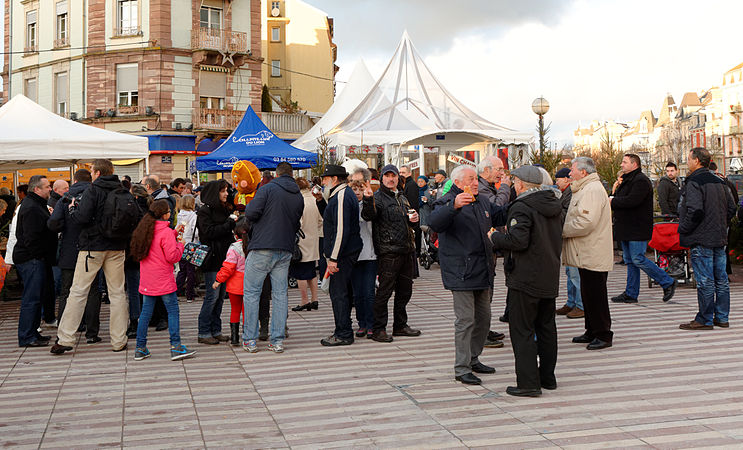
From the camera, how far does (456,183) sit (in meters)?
6.75

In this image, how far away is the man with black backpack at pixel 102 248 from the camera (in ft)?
26.8

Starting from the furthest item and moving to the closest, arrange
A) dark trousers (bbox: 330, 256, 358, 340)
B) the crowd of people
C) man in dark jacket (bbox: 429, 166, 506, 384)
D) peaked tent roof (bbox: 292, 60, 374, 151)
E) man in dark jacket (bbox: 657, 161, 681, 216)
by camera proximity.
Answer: peaked tent roof (bbox: 292, 60, 374, 151)
man in dark jacket (bbox: 657, 161, 681, 216)
dark trousers (bbox: 330, 256, 358, 340)
the crowd of people
man in dark jacket (bbox: 429, 166, 506, 384)

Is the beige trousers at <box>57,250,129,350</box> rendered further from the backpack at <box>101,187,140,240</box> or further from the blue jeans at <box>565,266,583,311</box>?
the blue jeans at <box>565,266,583,311</box>

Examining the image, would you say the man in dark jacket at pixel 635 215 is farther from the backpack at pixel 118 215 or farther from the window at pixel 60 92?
the window at pixel 60 92

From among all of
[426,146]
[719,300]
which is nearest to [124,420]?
[719,300]

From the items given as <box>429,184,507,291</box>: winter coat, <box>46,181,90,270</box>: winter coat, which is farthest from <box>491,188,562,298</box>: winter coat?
<box>46,181,90,270</box>: winter coat

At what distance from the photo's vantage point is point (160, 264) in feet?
26.1

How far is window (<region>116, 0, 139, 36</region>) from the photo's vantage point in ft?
113

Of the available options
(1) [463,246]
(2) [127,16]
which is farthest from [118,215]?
(2) [127,16]

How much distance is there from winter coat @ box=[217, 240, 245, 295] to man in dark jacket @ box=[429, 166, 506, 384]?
8.64ft

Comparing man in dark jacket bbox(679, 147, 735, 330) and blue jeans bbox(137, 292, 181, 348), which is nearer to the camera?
blue jeans bbox(137, 292, 181, 348)

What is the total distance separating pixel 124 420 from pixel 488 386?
296cm

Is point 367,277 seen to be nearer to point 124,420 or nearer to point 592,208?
point 592,208

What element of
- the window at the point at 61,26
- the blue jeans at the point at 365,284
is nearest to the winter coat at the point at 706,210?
the blue jeans at the point at 365,284
